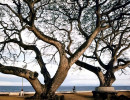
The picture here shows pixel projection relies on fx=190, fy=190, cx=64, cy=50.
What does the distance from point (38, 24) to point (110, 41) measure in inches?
312

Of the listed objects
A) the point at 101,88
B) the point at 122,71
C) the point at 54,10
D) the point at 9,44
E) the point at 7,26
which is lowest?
the point at 101,88

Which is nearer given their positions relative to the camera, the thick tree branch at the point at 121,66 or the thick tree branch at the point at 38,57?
the thick tree branch at the point at 38,57

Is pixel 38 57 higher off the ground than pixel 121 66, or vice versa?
pixel 38 57

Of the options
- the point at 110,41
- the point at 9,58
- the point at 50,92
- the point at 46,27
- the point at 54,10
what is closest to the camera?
the point at 50,92

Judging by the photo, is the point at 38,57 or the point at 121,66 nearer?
the point at 38,57

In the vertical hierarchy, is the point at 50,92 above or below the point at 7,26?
below

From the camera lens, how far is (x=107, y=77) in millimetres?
17703

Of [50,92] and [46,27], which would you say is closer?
[50,92]

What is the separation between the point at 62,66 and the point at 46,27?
5.72 metres

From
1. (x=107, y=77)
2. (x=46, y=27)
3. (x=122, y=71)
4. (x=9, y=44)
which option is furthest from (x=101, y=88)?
(x=9, y=44)

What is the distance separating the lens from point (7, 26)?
1457 centimetres

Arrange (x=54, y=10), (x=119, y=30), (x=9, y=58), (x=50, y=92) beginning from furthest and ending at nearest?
(x=119, y=30), (x=54, y=10), (x=9, y=58), (x=50, y=92)

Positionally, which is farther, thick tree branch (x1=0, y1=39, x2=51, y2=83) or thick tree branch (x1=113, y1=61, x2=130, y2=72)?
thick tree branch (x1=113, y1=61, x2=130, y2=72)

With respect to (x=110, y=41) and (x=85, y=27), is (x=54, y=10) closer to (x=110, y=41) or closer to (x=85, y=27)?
(x=85, y=27)
